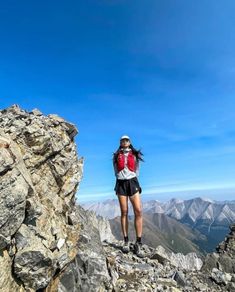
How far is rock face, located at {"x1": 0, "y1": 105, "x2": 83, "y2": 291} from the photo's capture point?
1144cm

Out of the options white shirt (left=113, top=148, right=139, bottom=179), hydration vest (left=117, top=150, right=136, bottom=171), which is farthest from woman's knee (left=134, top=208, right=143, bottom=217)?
hydration vest (left=117, top=150, right=136, bottom=171)

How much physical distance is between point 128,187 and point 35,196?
7.03 meters

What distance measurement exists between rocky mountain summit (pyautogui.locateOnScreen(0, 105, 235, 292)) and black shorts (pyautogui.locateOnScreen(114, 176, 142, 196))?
242cm

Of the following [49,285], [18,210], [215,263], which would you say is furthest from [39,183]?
[215,263]

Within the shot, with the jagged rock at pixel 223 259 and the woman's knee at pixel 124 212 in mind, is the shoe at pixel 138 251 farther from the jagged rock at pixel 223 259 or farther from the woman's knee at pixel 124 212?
the jagged rock at pixel 223 259

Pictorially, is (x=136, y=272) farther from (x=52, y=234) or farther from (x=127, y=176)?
(x=52, y=234)

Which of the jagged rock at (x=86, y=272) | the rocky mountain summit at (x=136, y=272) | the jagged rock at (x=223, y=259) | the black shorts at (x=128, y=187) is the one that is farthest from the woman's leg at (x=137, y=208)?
the jagged rock at (x=223, y=259)

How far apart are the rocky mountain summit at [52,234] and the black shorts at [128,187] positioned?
2423 mm

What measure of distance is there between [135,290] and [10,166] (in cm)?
796

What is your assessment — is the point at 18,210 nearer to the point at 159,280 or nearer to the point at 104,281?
the point at 104,281

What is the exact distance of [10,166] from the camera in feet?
39.9

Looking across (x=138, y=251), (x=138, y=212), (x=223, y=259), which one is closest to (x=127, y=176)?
(x=138, y=212)

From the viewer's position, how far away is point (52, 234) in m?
13.8

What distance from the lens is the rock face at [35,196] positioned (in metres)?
11.4
